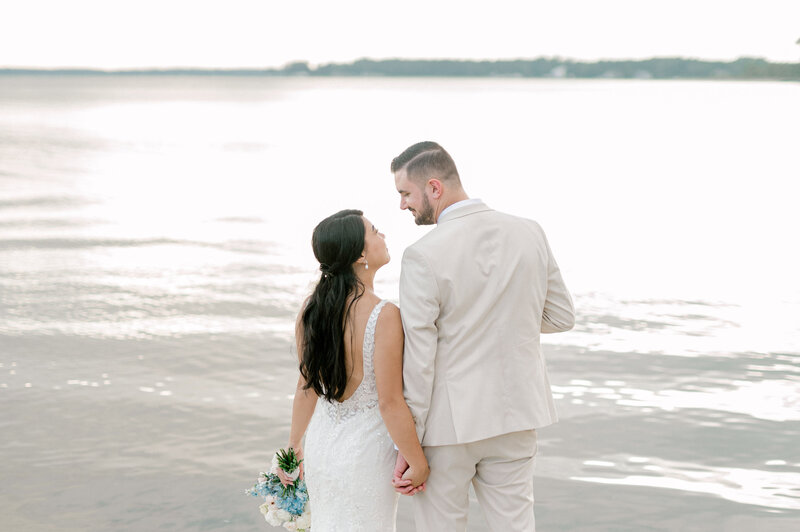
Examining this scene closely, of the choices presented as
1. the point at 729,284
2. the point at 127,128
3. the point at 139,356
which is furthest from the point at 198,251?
the point at 127,128

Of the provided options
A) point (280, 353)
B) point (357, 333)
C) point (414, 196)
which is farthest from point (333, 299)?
point (280, 353)

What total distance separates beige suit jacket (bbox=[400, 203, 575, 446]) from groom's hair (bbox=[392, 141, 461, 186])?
138 millimetres

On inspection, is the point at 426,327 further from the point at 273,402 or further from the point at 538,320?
the point at 273,402

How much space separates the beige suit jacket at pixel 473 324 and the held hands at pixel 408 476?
0.09 m

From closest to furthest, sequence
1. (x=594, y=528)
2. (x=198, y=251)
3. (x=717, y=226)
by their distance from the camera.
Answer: (x=594, y=528), (x=198, y=251), (x=717, y=226)

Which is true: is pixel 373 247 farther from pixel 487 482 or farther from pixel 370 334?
pixel 487 482

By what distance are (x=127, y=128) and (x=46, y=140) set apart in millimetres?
16728

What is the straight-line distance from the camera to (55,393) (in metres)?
6.43

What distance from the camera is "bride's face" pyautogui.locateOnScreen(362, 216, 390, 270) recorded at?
9.44ft

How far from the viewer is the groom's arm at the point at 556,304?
2969 millimetres

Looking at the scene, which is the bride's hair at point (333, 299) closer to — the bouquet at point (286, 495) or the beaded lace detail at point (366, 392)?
the beaded lace detail at point (366, 392)

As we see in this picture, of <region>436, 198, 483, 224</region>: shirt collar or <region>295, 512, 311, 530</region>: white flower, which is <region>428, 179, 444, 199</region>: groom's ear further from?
<region>295, 512, 311, 530</region>: white flower

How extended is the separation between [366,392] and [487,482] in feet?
1.69

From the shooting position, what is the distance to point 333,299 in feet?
9.40
